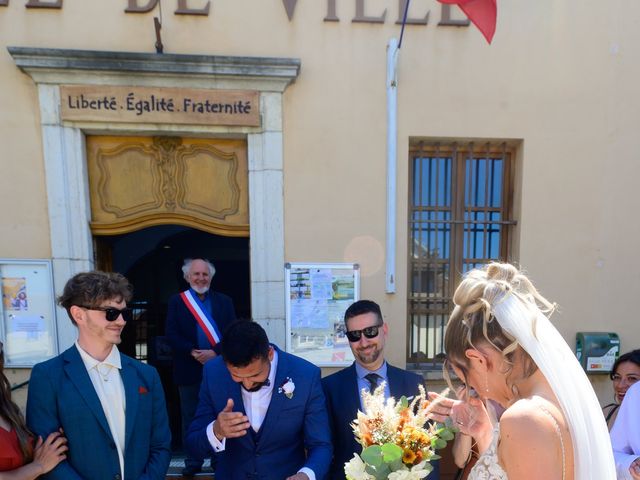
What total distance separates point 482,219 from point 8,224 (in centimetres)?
523

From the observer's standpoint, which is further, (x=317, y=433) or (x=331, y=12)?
(x=331, y=12)

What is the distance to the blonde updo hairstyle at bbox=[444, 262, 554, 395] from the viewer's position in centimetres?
134

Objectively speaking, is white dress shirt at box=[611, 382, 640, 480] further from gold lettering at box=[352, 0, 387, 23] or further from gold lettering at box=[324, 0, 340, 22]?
gold lettering at box=[324, 0, 340, 22]

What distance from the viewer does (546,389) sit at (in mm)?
1304

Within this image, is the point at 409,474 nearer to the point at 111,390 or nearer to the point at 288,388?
the point at 288,388

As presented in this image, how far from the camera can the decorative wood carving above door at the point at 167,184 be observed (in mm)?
4082

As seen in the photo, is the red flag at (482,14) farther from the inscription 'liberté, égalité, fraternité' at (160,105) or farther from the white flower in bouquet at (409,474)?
the white flower in bouquet at (409,474)

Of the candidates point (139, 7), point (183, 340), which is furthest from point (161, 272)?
point (139, 7)

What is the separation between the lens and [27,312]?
153 inches

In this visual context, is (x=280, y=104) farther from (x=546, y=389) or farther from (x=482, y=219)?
(x=546, y=389)

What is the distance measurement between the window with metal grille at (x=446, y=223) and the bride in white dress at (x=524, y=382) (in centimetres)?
283

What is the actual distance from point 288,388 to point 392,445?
830 millimetres

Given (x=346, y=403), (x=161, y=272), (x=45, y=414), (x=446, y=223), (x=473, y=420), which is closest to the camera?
(x=473, y=420)

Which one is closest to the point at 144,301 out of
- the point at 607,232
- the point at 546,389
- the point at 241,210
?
the point at 241,210
